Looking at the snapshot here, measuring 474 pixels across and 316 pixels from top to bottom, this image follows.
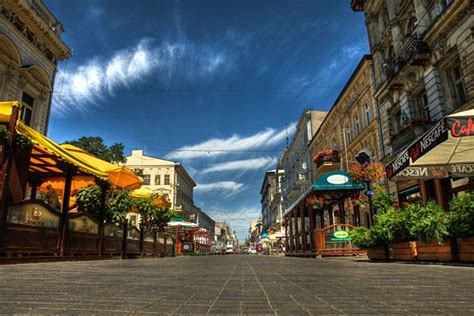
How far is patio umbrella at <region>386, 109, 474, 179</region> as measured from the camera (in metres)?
7.09

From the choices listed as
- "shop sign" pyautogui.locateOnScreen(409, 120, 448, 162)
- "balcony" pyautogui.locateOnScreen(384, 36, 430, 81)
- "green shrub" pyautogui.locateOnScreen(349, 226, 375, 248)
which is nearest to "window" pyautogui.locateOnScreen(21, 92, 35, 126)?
"green shrub" pyautogui.locateOnScreen(349, 226, 375, 248)

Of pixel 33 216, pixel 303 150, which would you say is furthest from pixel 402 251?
pixel 303 150

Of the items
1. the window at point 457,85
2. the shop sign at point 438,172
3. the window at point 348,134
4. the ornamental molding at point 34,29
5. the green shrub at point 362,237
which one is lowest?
the green shrub at point 362,237

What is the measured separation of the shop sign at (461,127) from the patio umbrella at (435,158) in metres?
0.39

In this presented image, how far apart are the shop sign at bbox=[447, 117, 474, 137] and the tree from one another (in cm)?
3492

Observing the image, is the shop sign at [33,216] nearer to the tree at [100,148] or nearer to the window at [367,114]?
the window at [367,114]

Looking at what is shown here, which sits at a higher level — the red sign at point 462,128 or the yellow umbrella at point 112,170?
the yellow umbrella at point 112,170

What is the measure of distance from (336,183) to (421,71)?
22.6 feet

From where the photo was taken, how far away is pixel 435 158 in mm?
8875

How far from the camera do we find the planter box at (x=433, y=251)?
8188 millimetres

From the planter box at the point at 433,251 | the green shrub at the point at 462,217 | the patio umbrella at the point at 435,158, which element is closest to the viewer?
→ the patio umbrella at the point at 435,158

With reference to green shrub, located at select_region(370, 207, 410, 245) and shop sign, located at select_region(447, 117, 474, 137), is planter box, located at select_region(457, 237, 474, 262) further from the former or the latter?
shop sign, located at select_region(447, 117, 474, 137)

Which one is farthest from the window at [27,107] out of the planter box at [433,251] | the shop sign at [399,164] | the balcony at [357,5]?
the balcony at [357,5]

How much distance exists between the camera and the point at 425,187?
1302cm
